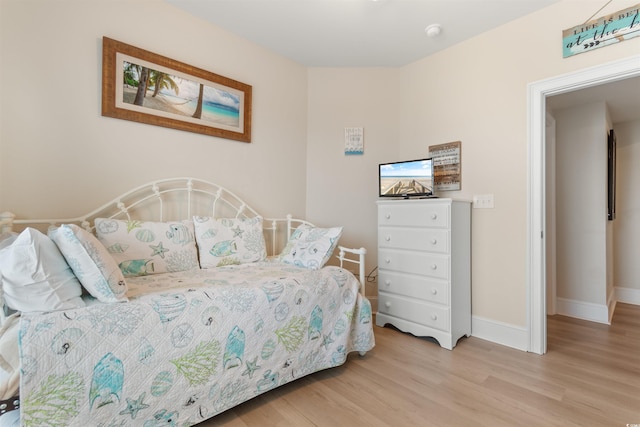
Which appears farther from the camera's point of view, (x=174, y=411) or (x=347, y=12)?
(x=347, y=12)

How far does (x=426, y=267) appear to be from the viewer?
2.20 meters

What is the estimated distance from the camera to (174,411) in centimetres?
119

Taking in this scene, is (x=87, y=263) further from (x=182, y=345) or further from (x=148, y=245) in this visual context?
(x=148, y=245)

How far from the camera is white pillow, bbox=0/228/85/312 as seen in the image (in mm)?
992

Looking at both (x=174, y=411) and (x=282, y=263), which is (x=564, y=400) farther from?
(x=174, y=411)

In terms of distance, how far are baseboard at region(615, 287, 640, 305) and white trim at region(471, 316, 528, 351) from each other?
2350 mm


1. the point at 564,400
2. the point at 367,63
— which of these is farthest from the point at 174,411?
the point at 367,63

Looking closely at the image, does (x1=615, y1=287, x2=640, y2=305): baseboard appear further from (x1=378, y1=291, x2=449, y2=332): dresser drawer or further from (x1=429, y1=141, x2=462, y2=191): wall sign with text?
(x1=378, y1=291, x2=449, y2=332): dresser drawer

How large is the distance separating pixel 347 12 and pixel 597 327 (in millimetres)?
3281

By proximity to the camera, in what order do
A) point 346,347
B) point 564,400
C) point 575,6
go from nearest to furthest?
1. point 564,400
2. point 346,347
3. point 575,6

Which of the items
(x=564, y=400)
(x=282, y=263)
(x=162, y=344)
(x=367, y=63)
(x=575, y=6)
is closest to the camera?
(x=162, y=344)

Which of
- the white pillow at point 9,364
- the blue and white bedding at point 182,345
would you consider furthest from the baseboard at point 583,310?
the white pillow at point 9,364

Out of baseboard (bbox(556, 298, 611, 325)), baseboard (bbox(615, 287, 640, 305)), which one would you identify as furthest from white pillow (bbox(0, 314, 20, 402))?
baseboard (bbox(615, 287, 640, 305))

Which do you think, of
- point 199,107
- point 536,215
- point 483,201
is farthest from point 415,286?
point 199,107
